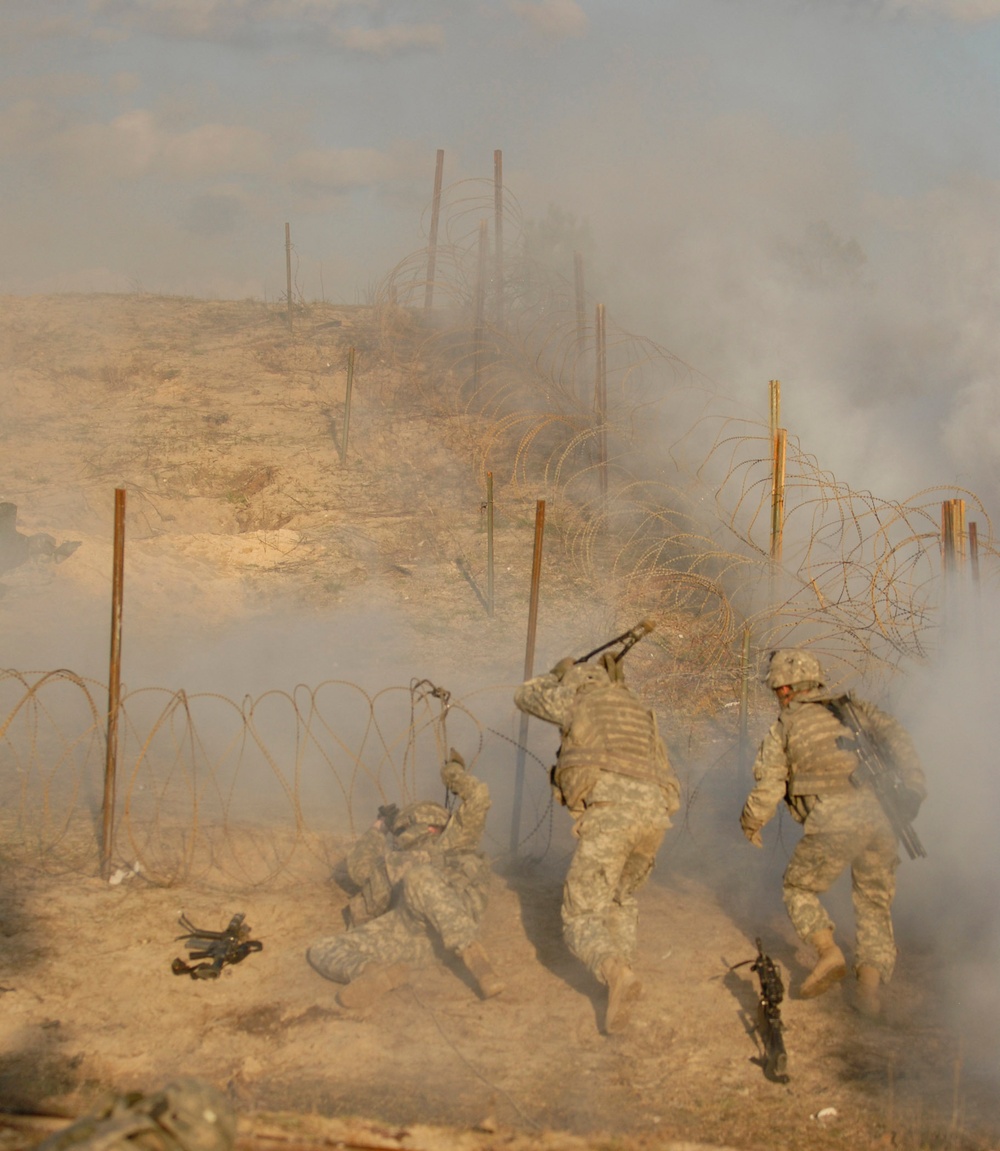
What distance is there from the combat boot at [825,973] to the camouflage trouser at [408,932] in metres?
1.65

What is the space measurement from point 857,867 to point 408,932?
2349 millimetres

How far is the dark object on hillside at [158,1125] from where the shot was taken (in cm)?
237

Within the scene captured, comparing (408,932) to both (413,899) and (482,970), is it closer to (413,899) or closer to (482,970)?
(413,899)

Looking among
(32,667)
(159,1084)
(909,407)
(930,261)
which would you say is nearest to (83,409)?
(32,667)

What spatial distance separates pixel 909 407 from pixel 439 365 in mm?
8773

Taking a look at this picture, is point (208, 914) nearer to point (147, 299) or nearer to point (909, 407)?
point (909, 407)

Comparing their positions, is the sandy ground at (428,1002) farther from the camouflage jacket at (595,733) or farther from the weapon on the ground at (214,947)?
the camouflage jacket at (595,733)

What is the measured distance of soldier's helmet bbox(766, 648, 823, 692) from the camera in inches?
220

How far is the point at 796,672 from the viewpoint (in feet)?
18.4

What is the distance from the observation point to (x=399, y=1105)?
4.32 metres

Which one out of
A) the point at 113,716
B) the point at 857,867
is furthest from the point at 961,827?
the point at 113,716

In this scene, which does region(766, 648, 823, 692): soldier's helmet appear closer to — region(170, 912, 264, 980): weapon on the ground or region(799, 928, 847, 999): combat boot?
region(799, 928, 847, 999): combat boot

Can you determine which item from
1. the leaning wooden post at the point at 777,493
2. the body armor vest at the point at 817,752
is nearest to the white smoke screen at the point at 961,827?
the body armor vest at the point at 817,752

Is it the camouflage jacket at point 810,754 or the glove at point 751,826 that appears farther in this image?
the glove at point 751,826
